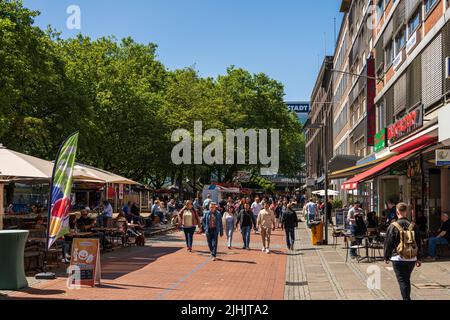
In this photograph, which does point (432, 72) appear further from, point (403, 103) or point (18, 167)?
point (18, 167)

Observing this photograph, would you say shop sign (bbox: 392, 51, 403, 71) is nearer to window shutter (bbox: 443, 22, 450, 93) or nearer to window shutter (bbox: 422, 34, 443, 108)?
window shutter (bbox: 422, 34, 443, 108)

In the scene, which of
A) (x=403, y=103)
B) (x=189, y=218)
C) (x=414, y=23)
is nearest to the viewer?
(x=189, y=218)

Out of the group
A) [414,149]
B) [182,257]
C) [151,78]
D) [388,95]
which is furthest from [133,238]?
[151,78]

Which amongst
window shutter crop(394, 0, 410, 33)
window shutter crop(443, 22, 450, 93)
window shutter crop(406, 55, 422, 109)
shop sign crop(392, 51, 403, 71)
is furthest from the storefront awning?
→ window shutter crop(443, 22, 450, 93)

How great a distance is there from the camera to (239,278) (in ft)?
43.5

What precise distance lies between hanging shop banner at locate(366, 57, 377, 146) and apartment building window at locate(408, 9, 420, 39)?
9.60 metres

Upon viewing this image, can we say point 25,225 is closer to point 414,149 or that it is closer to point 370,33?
point 414,149

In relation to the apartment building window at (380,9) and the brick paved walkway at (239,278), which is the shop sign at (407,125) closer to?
the brick paved walkway at (239,278)

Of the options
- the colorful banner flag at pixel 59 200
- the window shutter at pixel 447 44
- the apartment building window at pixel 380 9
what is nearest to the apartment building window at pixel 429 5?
the window shutter at pixel 447 44

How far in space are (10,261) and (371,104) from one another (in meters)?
27.5

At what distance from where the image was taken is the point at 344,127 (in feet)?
183

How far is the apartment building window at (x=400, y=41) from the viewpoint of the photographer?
26.7m

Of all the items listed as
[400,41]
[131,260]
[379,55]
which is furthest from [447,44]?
[379,55]

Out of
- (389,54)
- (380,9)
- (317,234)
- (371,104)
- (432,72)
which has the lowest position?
(317,234)
